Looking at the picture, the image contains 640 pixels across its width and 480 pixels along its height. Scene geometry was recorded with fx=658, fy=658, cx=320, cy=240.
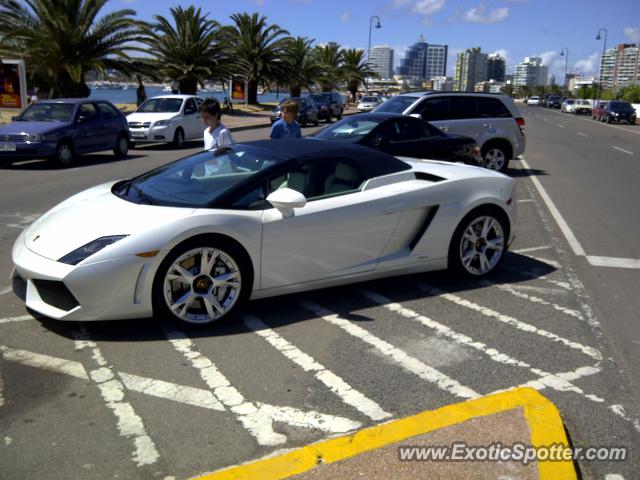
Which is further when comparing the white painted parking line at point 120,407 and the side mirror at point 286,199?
the side mirror at point 286,199

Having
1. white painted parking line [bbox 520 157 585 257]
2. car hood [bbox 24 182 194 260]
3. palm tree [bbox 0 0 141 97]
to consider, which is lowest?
white painted parking line [bbox 520 157 585 257]

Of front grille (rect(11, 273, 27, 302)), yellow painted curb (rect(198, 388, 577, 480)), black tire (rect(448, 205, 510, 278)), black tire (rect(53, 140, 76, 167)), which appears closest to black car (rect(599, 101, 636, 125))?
black tire (rect(53, 140, 76, 167))

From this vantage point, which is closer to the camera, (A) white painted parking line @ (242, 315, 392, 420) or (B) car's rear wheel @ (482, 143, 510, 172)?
(A) white painted parking line @ (242, 315, 392, 420)

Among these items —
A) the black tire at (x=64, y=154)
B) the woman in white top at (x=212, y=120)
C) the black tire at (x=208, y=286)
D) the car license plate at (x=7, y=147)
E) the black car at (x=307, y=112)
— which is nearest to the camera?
the black tire at (x=208, y=286)

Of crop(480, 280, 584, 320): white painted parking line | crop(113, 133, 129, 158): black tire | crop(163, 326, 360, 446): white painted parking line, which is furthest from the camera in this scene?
crop(113, 133, 129, 158): black tire

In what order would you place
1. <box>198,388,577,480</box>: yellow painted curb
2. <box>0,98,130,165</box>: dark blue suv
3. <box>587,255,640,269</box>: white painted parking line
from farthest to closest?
<box>0,98,130,165</box>: dark blue suv, <box>587,255,640,269</box>: white painted parking line, <box>198,388,577,480</box>: yellow painted curb

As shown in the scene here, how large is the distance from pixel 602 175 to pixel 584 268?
30.1 ft

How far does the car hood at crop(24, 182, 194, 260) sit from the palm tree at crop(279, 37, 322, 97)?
137 feet

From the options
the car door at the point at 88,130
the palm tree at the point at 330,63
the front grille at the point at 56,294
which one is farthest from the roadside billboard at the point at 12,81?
the palm tree at the point at 330,63

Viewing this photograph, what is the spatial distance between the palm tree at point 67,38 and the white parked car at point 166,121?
523 centimetres

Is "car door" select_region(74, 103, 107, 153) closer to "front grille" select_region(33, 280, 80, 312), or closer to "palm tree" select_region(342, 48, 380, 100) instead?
"front grille" select_region(33, 280, 80, 312)

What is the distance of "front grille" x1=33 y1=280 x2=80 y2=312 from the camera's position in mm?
4246

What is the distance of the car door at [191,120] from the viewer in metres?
21.1

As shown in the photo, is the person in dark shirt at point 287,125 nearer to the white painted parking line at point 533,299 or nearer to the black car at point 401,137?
the black car at point 401,137
